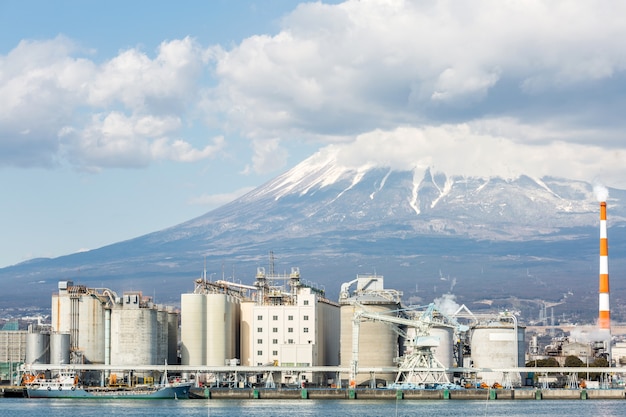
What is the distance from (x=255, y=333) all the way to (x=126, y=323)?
12.8 meters

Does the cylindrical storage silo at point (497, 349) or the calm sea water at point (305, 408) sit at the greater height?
the cylindrical storage silo at point (497, 349)

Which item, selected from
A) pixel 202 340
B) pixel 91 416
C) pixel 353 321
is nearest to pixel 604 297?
pixel 353 321

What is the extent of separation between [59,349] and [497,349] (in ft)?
131

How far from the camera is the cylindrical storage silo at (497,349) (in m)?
117

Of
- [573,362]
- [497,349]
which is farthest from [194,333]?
[573,362]

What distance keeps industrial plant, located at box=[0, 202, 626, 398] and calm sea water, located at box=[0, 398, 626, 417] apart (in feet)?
31.3

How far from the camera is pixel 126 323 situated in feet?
365

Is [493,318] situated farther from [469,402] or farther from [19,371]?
[19,371]

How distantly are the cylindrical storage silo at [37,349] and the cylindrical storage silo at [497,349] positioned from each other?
39442mm

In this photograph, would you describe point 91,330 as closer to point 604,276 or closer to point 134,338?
point 134,338

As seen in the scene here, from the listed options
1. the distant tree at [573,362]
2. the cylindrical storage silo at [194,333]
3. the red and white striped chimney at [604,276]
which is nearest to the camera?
the cylindrical storage silo at [194,333]

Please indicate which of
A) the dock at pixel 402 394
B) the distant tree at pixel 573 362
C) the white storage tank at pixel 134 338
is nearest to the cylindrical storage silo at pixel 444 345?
the dock at pixel 402 394

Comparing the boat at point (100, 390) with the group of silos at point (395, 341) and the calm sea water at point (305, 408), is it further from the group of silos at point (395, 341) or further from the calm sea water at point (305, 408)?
the group of silos at point (395, 341)

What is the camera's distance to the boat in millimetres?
100062
